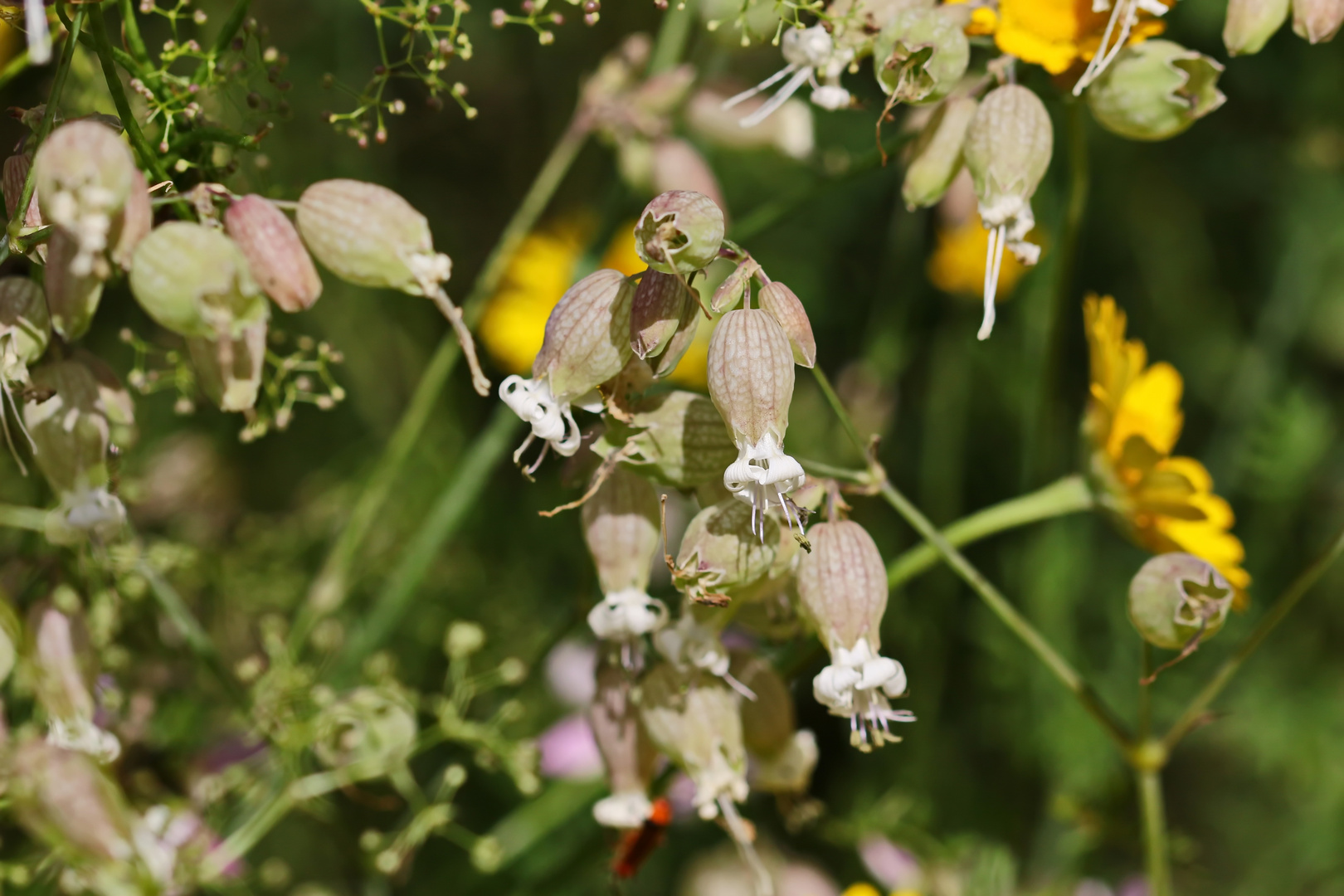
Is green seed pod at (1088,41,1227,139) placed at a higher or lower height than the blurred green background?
higher

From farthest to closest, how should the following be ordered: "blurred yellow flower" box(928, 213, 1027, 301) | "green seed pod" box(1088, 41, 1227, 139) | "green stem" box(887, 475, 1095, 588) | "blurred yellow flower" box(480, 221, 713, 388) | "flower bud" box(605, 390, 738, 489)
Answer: "blurred yellow flower" box(480, 221, 713, 388) → "blurred yellow flower" box(928, 213, 1027, 301) → "green stem" box(887, 475, 1095, 588) → "green seed pod" box(1088, 41, 1227, 139) → "flower bud" box(605, 390, 738, 489)

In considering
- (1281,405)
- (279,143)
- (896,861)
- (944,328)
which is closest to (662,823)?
(896,861)

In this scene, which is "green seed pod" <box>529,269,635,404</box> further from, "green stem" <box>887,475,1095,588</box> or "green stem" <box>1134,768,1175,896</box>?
"green stem" <box>1134,768,1175,896</box>

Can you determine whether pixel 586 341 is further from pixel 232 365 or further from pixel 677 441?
pixel 232 365

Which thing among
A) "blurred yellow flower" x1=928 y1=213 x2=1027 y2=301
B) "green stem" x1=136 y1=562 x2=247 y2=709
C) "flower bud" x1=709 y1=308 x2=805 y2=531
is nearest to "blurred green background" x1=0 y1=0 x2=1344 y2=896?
"blurred yellow flower" x1=928 y1=213 x2=1027 y2=301

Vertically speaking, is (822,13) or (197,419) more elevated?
(822,13)

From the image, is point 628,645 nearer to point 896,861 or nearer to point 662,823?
point 662,823

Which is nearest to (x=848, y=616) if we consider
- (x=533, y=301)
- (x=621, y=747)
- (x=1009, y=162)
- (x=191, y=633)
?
(x=621, y=747)
